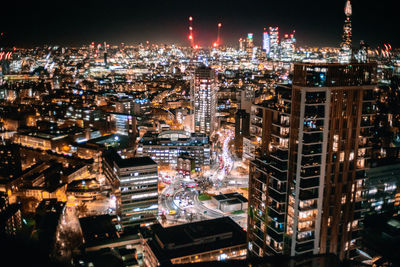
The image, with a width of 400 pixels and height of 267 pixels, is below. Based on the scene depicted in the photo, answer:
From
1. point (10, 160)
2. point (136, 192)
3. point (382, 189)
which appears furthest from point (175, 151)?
point (382, 189)

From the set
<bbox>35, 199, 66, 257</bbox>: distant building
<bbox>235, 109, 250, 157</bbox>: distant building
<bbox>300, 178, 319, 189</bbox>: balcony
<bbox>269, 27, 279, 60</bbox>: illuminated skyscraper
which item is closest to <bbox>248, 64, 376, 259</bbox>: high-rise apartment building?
<bbox>300, 178, 319, 189</bbox>: balcony

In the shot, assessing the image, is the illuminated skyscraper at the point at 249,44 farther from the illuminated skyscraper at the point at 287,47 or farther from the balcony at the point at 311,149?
the balcony at the point at 311,149

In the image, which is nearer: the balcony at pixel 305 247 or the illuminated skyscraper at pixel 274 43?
the balcony at pixel 305 247

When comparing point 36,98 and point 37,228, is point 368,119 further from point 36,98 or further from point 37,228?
point 36,98

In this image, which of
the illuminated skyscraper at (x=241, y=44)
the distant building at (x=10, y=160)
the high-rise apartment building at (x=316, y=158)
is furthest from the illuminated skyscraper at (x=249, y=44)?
the high-rise apartment building at (x=316, y=158)

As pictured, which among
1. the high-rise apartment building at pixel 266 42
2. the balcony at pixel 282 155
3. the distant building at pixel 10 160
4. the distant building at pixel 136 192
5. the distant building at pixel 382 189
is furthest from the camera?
the high-rise apartment building at pixel 266 42
